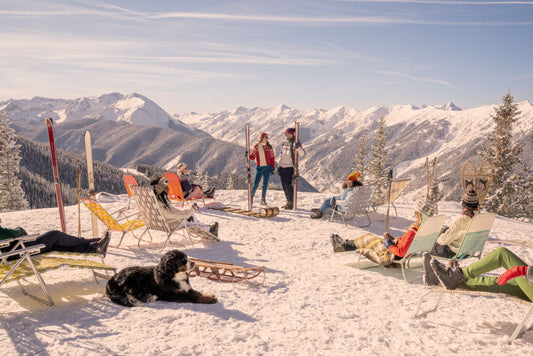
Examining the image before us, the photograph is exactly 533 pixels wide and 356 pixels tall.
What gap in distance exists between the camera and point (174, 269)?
4.16 metres

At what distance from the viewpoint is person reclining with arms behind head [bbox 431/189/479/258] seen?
5000 mm

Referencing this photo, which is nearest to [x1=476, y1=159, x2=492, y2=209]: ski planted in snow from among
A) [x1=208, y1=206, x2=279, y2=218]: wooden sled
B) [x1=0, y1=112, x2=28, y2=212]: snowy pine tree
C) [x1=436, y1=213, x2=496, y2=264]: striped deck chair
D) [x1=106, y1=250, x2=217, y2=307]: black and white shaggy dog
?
[x1=436, y1=213, x2=496, y2=264]: striped deck chair

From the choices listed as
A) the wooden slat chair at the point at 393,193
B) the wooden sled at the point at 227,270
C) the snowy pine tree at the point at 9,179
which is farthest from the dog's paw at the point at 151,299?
the snowy pine tree at the point at 9,179

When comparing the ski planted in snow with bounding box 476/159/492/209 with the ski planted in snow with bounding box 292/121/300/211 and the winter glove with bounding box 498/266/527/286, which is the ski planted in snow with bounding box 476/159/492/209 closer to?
the winter glove with bounding box 498/266/527/286

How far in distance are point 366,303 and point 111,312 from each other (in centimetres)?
309

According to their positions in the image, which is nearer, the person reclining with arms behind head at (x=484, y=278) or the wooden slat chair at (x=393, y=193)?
the person reclining with arms behind head at (x=484, y=278)

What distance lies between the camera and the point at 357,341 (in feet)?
11.5

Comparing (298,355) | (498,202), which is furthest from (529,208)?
(298,355)

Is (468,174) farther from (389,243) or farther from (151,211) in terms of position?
(151,211)

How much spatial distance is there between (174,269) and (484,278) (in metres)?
3.51

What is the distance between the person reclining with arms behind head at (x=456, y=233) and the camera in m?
5.00

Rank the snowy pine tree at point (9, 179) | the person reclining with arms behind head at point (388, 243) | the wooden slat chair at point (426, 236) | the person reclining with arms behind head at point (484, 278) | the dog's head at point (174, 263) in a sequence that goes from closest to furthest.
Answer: the person reclining with arms behind head at point (484, 278) → the dog's head at point (174, 263) → the wooden slat chair at point (426, 236) → the person reclining with arms behind head at point (388, 243) → the snowy pine tree at point (9, 179)

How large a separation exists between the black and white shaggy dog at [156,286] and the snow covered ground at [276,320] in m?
0.11

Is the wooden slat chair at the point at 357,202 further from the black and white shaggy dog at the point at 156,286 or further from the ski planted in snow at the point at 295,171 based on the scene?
the black and white shaggy dog at the point at 156,286
